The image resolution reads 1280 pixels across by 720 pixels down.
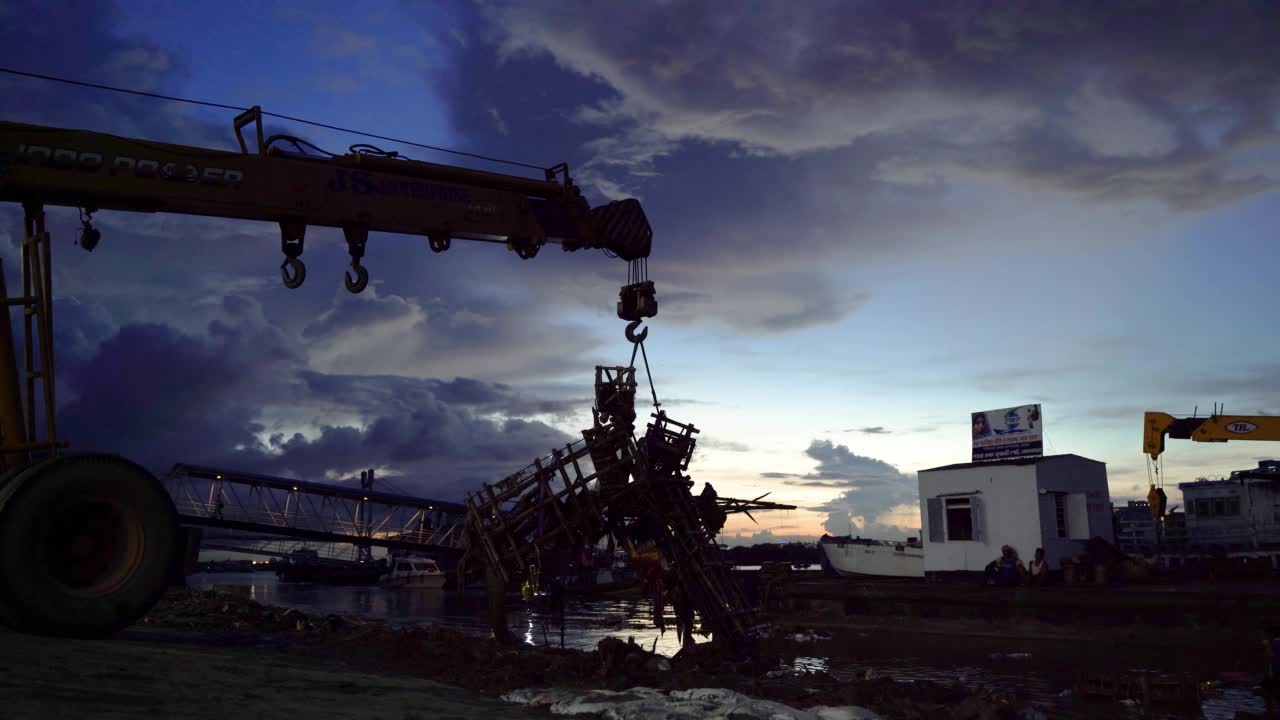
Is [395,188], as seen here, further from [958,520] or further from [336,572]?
[336,572]

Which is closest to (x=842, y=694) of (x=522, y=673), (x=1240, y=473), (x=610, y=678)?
(x=610, y=678)

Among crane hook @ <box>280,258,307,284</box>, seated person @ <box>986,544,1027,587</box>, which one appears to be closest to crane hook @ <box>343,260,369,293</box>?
crane hook @ <box>280,258,307,284</box>

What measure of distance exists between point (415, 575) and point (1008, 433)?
49746mm

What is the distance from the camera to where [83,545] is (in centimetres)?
1339

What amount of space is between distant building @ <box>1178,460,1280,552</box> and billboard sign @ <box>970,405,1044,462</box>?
1116 cm

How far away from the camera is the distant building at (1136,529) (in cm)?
5156

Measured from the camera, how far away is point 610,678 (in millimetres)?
15086

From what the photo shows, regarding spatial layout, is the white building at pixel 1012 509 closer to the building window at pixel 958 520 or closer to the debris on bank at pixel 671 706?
the building window at pixel 958 520

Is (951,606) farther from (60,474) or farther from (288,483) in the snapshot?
(288,483)

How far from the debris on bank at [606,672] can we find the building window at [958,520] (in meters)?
20.5

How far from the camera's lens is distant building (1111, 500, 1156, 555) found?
51562 mm

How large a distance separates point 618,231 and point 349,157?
5275mm

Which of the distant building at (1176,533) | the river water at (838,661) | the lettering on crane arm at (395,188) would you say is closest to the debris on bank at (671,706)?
the river water at (838,661)

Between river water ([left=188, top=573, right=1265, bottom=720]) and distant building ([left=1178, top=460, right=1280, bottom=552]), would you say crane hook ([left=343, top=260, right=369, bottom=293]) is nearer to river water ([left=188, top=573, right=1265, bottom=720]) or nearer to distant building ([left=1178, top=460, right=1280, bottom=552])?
river water ([left=188, top=573, right=1265, bottom=720])
